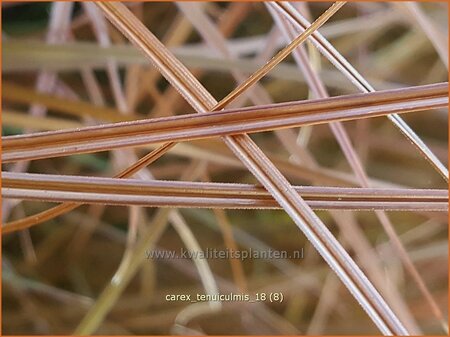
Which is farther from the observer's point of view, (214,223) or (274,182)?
(214,223)

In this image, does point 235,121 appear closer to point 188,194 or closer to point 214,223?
point 188,194

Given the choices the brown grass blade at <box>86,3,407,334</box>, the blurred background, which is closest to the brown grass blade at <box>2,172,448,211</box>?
the brown grass blade at <box>86,3,407,334</box>

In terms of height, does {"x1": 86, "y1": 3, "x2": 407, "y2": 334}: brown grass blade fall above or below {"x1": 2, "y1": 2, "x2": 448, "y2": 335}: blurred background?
below

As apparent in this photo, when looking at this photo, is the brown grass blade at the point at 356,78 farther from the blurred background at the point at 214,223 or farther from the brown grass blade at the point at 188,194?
the blurred background at the point at 214,223

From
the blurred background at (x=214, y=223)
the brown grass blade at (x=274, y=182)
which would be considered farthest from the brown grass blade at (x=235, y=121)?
the blurred background at (x=214, y=223)

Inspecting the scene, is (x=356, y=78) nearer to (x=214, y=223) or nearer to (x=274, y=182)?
(x=274, y=182)

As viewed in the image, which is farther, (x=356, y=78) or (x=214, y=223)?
(x=214, y=223)

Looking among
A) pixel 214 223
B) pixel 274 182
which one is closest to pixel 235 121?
pixel 274 182

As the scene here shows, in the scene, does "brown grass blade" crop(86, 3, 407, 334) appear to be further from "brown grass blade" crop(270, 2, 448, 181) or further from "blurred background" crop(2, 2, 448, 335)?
"blurred background" crop(2, 2, 448, 335)

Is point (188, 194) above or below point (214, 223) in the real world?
below
